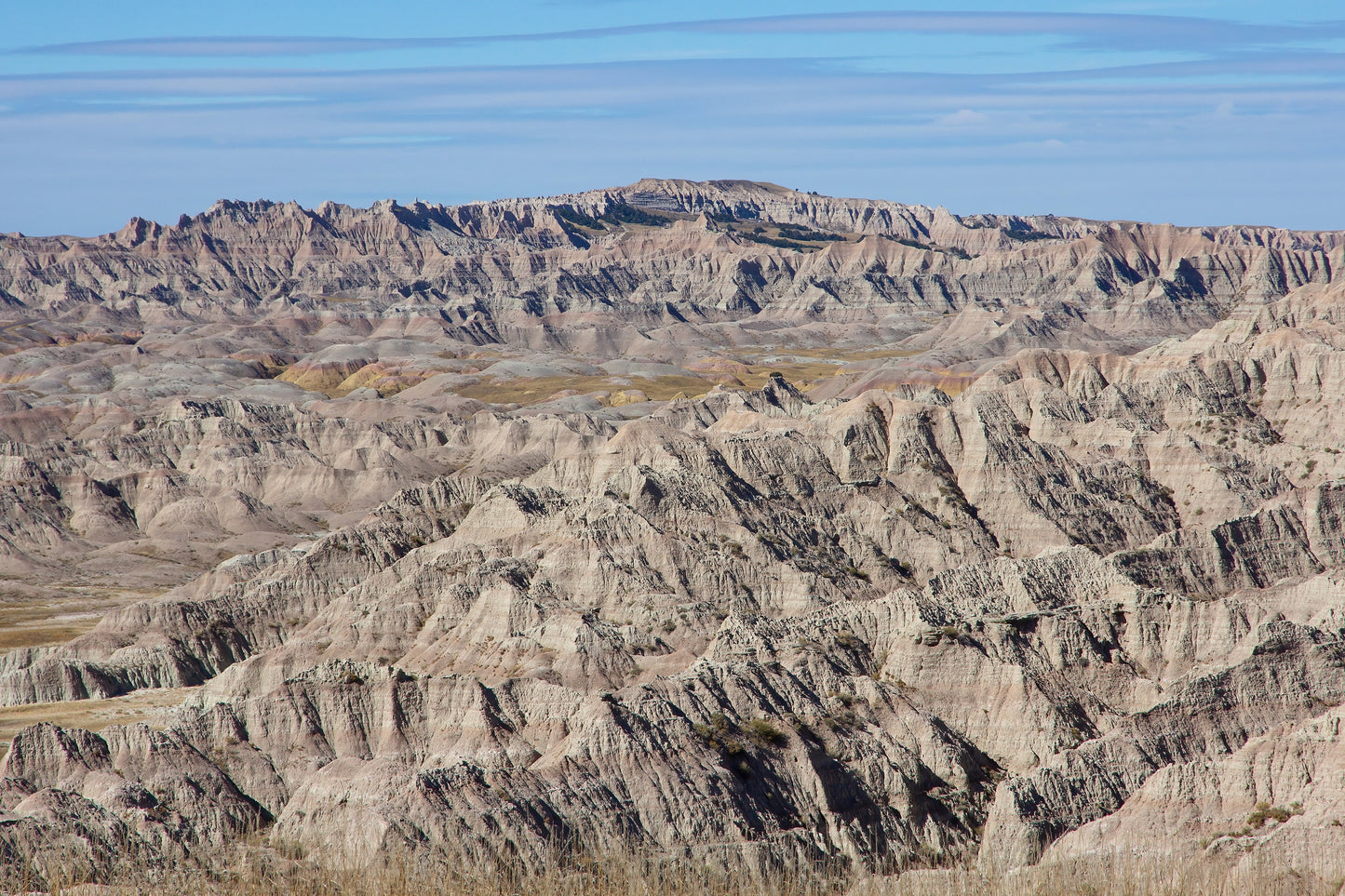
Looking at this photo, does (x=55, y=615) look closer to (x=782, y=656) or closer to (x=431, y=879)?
(x=782, y=656)

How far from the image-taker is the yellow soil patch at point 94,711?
73250mm

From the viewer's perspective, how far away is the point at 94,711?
3027 inches

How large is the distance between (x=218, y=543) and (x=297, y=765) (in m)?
84.9

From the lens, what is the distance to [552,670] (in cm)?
6825

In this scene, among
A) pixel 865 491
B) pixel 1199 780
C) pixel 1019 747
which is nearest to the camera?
pixel 1199 780

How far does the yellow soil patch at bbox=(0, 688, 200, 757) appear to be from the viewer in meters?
73.2

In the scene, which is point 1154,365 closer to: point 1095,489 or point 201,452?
point 1095,489

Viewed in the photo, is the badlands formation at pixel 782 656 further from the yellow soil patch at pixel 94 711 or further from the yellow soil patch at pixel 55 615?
the yellow soil patch at pixel 55 615

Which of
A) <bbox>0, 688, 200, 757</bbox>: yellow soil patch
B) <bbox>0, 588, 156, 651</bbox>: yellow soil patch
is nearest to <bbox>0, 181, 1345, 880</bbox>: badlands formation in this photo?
<bbox>0, 688, 200, 757</bbox>: yellow soil patch

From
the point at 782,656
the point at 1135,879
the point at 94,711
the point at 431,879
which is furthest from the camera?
the point at 94,711

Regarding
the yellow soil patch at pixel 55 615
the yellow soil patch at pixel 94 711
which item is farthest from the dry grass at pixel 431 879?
the yellow soil patch at pixel 55 615

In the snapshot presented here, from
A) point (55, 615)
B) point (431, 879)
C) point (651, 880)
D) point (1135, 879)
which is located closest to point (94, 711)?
point (431, 879)

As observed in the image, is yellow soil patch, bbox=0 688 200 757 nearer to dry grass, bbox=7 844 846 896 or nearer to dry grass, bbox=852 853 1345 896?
dry grass, bbox=7 844 846 896

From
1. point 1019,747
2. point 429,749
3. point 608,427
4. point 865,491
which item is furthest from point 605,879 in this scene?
point 608,427
